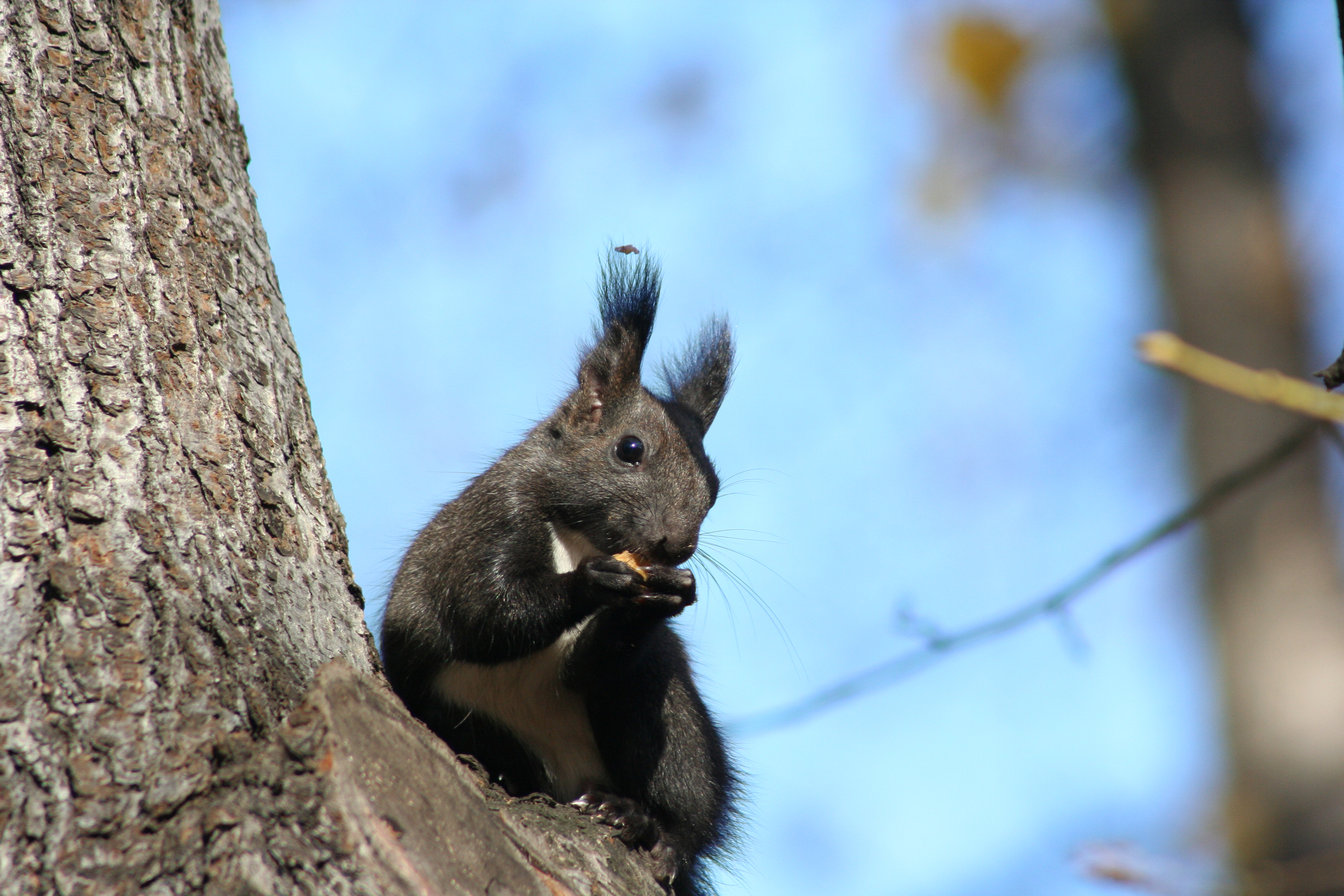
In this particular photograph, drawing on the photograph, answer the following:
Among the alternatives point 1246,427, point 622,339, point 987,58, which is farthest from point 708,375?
point 987,58

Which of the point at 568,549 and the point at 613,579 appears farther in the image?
the point at 568,549

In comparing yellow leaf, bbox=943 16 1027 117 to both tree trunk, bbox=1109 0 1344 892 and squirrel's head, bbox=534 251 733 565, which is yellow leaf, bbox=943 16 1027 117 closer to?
tree trunk, bbox=1109 0 1344 892

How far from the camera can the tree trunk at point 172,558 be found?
1547 millimetres

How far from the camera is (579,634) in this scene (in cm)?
305

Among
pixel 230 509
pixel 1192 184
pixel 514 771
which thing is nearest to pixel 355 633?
pixel 230 509

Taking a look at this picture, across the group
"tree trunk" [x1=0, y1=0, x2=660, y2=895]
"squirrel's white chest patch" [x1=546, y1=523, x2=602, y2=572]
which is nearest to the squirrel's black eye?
"squirrel's white chest patch" [x1=546, y1=523, x2=602, y2=572]

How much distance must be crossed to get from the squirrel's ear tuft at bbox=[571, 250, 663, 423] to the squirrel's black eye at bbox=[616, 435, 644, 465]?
0.17 meters

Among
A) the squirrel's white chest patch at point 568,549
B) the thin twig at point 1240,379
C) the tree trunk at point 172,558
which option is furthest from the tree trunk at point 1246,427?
the thin twig at point 1240,379

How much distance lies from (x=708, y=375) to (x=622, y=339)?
421 mm

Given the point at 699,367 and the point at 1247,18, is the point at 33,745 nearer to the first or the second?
the point at 699,367

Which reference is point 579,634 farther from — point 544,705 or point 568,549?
point 568,549

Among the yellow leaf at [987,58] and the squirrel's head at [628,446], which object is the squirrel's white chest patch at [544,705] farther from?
the yellow leaf at [987,58]

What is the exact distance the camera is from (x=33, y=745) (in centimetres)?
157

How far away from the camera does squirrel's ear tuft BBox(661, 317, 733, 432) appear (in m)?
3.83
